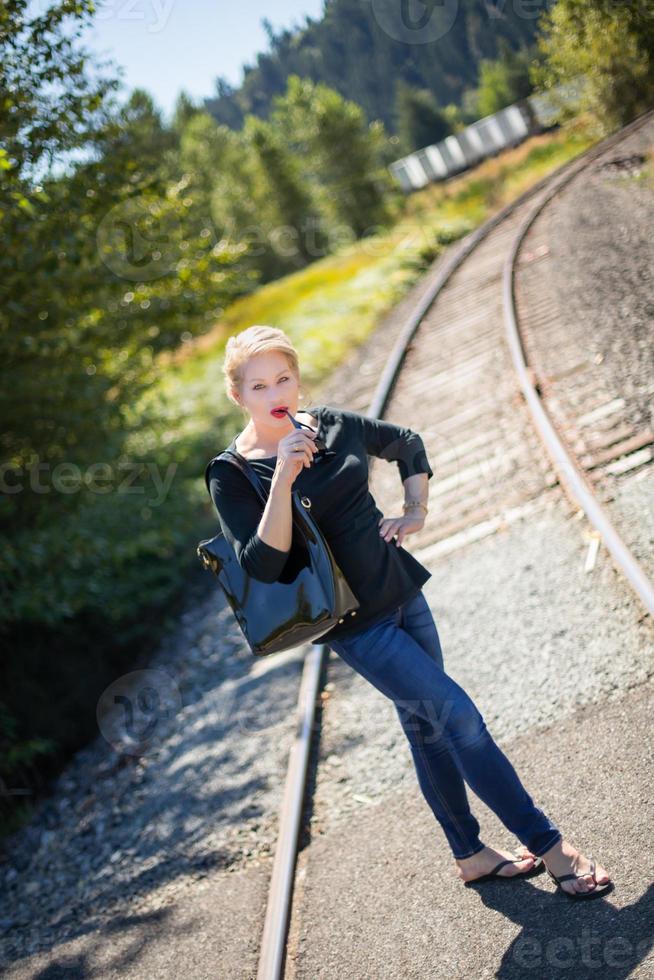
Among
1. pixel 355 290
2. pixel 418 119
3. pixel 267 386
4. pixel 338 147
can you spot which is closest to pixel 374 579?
pixel 267 386

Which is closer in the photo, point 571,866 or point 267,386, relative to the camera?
point 267,386

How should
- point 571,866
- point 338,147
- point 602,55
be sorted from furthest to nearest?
point 338,147, point 602,55, point 571,866

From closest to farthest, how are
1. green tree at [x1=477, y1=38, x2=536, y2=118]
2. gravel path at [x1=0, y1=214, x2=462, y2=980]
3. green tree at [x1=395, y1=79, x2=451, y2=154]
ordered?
gravel path at [x1=0, y1=214, x2=462, y2=980], green tree at [x1=477, y1=38, x2=536, y2=118], green tree at [x1=395, y1=79, x2=451, y2=154]

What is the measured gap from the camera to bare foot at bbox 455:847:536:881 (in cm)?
323

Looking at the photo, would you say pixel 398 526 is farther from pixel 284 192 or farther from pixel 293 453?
pixel 284 192

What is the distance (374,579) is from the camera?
9.64ft

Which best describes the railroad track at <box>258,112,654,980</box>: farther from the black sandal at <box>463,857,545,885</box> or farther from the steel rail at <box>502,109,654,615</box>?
the black sandal at <box>463,857,545,885</box>

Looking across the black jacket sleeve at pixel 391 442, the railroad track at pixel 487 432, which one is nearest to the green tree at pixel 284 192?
the railroad track at pixel 487 432

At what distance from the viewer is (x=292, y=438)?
2.59 m

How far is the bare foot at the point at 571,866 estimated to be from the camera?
2943 millimetres

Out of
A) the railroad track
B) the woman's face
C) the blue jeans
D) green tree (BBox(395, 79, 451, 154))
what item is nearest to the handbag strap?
the woman's face

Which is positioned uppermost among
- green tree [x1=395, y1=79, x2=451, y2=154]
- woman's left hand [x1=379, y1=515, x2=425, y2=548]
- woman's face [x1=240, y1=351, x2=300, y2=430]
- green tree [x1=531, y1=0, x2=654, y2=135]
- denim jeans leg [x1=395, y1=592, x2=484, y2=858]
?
green tree [x1=395, y1=79, x2=451, y2=154]

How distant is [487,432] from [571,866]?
4.87 meters

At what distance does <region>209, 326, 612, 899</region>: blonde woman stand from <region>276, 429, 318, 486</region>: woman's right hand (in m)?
0.11
